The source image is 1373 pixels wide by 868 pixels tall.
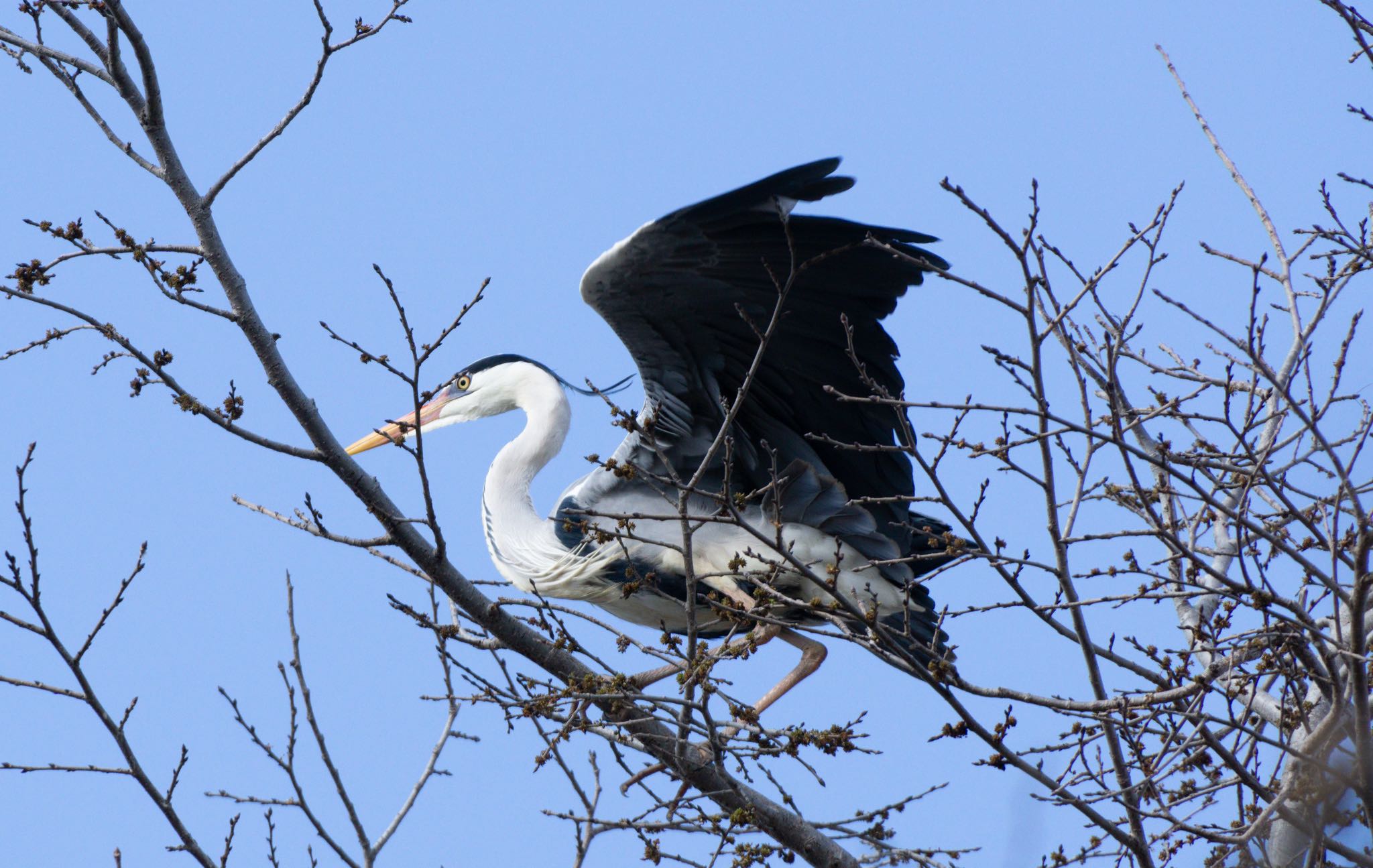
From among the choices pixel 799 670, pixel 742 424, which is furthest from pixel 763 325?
pixel 799 670

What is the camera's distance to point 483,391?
22.6ft

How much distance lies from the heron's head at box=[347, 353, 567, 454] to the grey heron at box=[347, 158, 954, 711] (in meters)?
0.02

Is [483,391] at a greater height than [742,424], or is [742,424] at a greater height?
[483,391]

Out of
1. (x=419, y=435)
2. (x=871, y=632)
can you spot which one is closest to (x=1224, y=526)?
(x=871, y=632)

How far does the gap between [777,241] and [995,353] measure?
1.75m

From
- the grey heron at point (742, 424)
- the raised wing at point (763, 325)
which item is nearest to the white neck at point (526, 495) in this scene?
the grey heron at point (742, 424)

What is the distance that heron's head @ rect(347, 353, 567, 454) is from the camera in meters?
6.69

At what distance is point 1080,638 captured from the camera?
10.2 feet

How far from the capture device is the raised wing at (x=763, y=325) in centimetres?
463

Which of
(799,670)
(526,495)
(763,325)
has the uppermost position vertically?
(526,495)

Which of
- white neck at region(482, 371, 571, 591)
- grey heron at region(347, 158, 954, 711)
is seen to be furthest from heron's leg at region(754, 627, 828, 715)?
white neck at region(482, 371, 571, 591)

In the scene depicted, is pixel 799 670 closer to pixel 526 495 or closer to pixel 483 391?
pixel 526 495

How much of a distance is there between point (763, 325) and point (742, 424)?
551mm

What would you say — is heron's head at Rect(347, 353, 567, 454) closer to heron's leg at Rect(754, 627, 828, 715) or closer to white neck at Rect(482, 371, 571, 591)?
white neck at Rect(482, 371, 571, 591)
